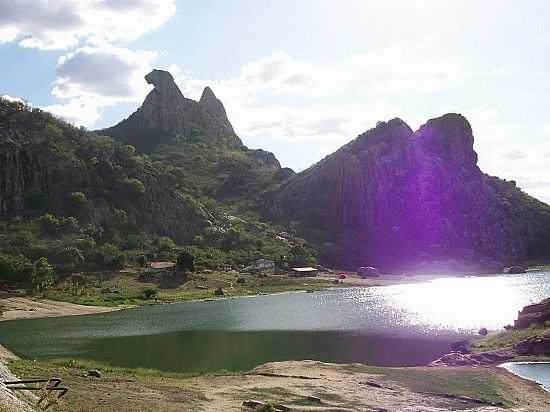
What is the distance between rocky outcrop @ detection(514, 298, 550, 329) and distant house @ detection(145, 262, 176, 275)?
100 metres

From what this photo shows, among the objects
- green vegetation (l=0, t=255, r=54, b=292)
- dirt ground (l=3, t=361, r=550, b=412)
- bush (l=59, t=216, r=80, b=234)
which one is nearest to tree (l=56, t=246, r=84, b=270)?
green vegetation (l=0, t=255, r=54, b=292)

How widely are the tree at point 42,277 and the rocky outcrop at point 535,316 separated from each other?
97.5 metres

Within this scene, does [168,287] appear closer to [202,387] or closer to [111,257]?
[111,257]

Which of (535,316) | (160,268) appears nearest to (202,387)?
(535,316)

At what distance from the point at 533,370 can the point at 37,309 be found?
89.1 metres

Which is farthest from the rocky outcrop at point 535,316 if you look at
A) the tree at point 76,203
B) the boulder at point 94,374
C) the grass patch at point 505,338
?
the tree at point 76,203

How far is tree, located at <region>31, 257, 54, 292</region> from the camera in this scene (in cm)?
12569

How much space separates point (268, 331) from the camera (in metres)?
80.2

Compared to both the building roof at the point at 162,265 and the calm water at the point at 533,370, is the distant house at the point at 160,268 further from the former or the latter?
the calm water at the point at 533,370

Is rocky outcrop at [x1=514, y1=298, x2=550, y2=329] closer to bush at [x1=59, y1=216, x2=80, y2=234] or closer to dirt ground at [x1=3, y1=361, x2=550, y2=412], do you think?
dirt ground at [x1=3, y1=361, x2=550, y2=412]

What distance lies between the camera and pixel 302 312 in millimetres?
103438

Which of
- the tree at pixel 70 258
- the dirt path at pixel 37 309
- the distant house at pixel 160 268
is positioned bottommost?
the dirt path at pixel 37 309

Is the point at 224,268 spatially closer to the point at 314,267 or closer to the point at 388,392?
the point at 314,267

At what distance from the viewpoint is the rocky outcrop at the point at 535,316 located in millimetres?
69812
